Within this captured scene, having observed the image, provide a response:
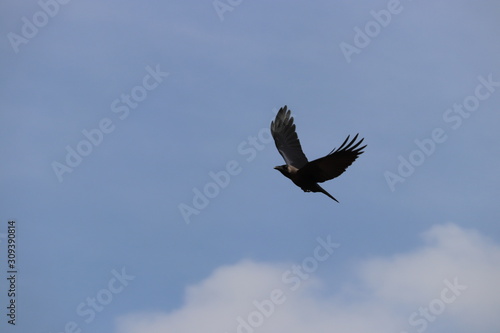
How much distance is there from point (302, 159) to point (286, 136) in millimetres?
925

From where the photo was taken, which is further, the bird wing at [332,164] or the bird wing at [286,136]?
the bird wing at [286,136]

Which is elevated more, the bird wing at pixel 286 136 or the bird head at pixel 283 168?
the bird wing at pixel 286 136

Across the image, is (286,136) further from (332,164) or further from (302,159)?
(332,164)

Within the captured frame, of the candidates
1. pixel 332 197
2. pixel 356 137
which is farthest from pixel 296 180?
pixel 356 137

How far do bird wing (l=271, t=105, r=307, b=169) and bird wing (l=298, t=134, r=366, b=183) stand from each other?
1936 millimetres

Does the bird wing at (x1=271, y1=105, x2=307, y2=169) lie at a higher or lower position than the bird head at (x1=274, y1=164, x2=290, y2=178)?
higher

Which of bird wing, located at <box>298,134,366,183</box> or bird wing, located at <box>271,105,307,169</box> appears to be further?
bird wing, located at <box>271,105,307,169</box>

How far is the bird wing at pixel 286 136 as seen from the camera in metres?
18.6

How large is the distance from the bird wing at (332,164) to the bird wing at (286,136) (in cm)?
194

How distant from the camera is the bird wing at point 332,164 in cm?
1553

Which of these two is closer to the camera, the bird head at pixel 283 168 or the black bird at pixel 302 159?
the black bird at pixel 302 159

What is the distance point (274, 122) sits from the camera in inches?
747

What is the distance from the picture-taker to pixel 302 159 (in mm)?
18375

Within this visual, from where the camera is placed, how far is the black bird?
→ 616 inches
